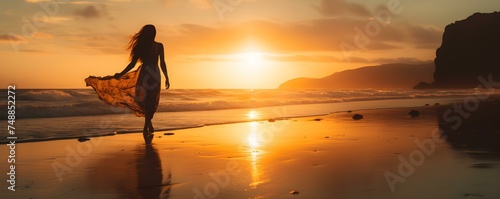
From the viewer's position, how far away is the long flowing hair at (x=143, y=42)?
35.8 feet

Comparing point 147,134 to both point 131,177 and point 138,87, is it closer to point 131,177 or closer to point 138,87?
point 138,87

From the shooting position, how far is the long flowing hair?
10.9m

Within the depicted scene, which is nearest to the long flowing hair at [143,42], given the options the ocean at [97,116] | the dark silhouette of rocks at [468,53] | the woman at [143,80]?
the woman at [143,80]

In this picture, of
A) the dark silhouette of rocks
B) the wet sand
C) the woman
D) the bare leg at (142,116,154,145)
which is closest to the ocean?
the woman

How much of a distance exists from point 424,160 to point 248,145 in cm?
364

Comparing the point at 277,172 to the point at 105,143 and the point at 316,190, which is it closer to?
the point at 316,190

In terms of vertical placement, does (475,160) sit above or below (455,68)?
below

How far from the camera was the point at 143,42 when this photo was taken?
35.8ft

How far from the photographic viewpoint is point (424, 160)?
23.2 feet

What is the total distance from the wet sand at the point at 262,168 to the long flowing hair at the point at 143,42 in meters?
2.07

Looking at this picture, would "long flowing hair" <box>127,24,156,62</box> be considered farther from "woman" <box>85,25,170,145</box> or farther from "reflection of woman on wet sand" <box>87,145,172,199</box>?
"reflection of woman on wet sand" <box>87,145,172,199</box>

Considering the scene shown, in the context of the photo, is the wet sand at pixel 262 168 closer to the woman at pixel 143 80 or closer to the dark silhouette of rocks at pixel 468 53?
the woman at pixel 143 80

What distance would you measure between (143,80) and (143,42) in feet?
3.11

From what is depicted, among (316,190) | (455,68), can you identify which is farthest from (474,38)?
(316,190)
